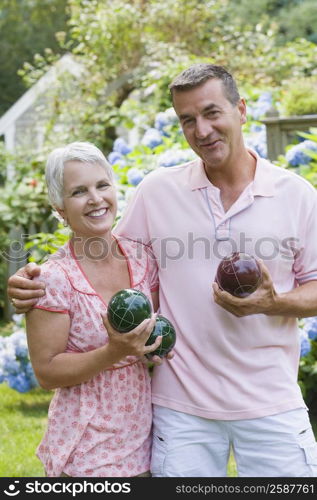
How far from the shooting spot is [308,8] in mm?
27031

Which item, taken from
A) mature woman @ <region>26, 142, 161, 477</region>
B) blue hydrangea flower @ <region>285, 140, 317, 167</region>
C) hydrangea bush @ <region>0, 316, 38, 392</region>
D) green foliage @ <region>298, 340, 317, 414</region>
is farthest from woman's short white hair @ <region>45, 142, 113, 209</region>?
hydrangea bush @ <region>0, 316, 38, 392</region>

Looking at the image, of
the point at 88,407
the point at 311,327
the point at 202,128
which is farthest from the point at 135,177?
the point at 88,407

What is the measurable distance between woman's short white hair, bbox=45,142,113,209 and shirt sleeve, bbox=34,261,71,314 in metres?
0.27

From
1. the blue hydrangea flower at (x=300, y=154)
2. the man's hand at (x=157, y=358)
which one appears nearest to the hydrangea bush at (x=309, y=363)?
the blue hydrangea flower at (x=300, y=154)

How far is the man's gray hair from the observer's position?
9.55ft

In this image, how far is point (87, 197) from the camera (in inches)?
111

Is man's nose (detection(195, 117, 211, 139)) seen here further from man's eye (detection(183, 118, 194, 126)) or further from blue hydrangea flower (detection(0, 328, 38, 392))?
blue hydrangea flower (detection(0, 328, 38, 392))

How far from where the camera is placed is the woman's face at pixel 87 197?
2816mm

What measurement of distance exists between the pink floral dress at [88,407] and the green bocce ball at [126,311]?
0.64 ft

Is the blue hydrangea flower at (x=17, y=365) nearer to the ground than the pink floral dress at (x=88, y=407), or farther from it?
nearer to the ground

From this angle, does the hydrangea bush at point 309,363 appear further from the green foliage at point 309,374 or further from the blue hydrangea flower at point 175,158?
the blue hydrangea flower at point 175,158

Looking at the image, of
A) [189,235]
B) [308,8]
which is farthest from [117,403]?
[308,8]

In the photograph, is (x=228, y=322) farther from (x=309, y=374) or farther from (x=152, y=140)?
(x=152, y=140)
